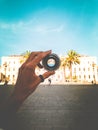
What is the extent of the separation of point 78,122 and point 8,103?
343 centimetres

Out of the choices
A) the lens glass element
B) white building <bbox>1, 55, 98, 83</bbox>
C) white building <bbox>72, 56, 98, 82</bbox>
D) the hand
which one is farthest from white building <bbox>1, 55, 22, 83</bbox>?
the hand

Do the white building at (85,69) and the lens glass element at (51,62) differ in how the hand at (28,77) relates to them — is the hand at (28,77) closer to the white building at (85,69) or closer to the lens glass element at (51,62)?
the lens glass element at (51,62)

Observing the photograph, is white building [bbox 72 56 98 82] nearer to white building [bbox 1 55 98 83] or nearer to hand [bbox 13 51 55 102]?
white building [bbox 1 55 98 83]

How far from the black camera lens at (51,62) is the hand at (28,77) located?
0.90 ft

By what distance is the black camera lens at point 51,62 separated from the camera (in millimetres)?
3301

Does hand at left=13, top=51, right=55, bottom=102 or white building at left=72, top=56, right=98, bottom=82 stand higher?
white building at left=72, top=56, right=98, bottom=82

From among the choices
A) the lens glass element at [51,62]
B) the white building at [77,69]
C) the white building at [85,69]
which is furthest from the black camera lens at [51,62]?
the white building at [85,69]

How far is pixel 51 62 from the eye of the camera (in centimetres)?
335

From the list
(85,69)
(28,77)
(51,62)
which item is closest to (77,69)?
(85,69)

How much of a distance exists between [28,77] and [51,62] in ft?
1.78

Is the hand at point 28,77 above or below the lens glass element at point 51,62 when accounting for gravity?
below

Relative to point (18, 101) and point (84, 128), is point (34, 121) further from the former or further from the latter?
point (18, 101)

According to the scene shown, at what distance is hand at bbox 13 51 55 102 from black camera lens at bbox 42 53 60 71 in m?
0.28

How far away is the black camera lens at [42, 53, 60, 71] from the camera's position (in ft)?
10.8
